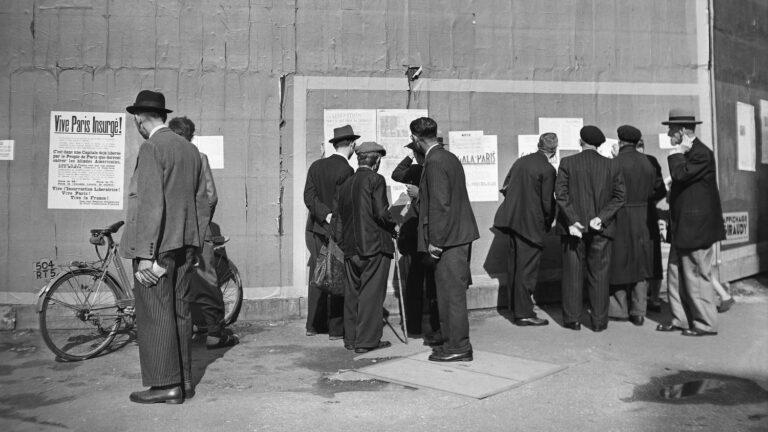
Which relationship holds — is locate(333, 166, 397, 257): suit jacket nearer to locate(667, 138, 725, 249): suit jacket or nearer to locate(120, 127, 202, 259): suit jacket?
locate(120, 127, 202, 259): suit jacket

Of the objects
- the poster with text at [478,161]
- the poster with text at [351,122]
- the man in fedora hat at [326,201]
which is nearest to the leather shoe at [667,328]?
the poster with text at [478,161]

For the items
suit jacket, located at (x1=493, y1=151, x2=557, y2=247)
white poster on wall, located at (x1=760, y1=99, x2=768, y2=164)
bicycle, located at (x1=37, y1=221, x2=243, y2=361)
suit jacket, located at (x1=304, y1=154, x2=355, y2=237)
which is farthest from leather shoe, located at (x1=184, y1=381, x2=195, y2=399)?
white poster on wall, located at (x1=760, y1=99, x2=768, y2=164)

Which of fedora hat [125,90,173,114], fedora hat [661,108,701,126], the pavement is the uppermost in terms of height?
fedora hat [661,108,701,126]

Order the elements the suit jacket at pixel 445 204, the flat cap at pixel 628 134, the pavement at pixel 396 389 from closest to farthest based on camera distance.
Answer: the pavement at pixel 396 389 < the suit jacket at pixel 445 204 < the flat cap at pixel 628 134

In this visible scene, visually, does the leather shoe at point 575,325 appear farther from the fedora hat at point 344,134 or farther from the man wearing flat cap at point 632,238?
the fedora hat at point 344,134

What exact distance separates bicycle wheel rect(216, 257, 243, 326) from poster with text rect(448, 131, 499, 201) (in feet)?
9.74

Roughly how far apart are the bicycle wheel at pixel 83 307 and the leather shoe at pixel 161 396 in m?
1.69

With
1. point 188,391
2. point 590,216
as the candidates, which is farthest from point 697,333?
point 188,391

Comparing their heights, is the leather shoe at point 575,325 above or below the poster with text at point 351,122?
below

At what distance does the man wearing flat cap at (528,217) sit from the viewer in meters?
7.93

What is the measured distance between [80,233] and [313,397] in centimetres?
408

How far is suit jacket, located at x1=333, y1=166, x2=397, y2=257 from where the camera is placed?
6.73m

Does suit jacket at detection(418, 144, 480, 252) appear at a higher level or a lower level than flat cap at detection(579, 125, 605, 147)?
lower

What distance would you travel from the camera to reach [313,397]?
5.38m
